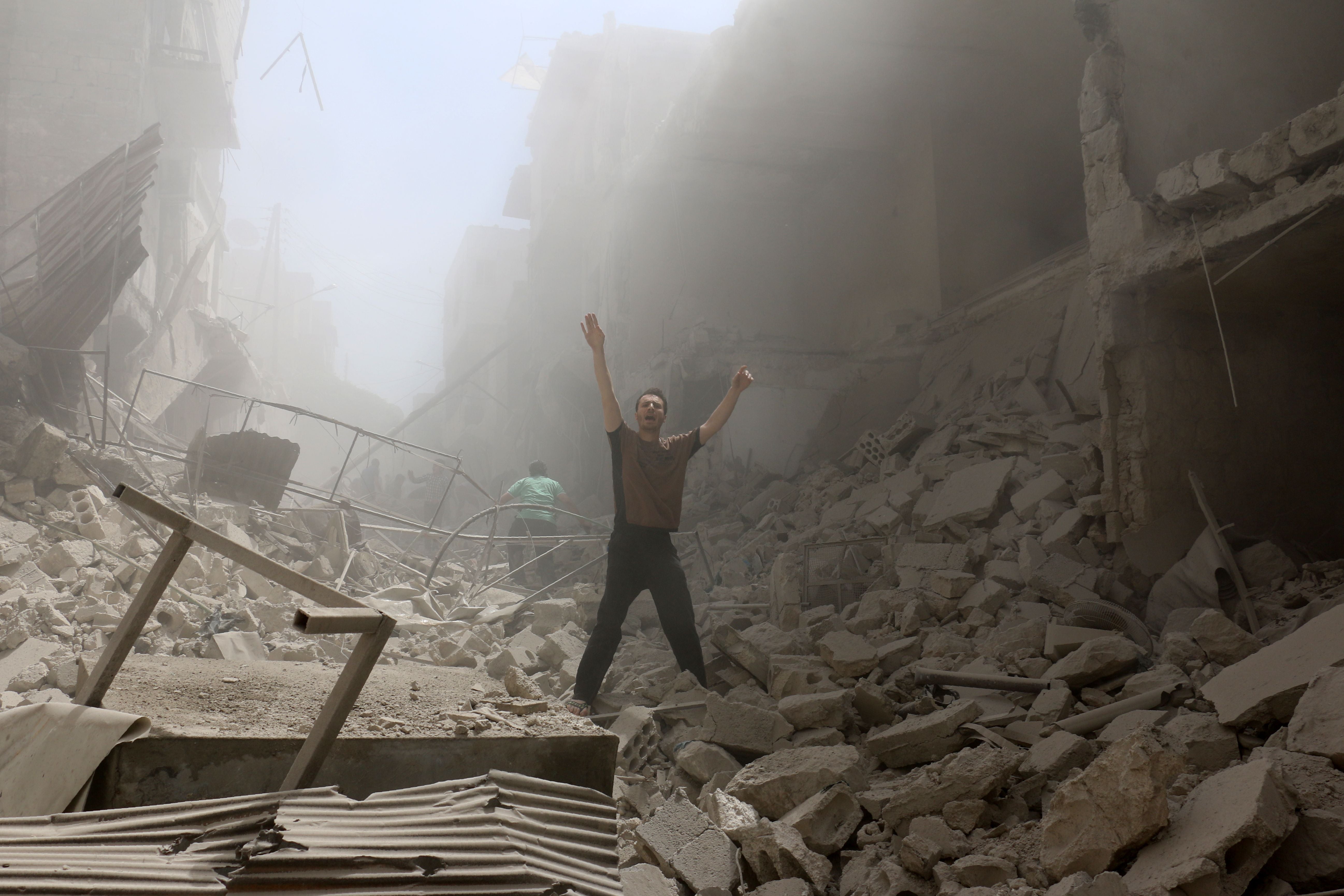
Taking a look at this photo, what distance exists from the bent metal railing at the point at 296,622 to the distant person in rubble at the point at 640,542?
80.0 inches

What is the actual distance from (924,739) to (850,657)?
0.89 m

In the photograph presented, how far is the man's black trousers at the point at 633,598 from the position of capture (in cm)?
379

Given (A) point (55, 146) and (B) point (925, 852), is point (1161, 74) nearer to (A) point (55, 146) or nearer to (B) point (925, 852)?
(B) point (925, 852)

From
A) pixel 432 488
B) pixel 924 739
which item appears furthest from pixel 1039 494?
pixel 432 488

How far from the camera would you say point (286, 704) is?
262cm

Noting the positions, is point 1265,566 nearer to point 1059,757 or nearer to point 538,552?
point 1059,757

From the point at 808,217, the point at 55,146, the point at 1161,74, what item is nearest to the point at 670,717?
the point at 1161,74

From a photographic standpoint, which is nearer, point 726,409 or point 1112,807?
point 1112,807

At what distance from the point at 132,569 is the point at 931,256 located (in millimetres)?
8296

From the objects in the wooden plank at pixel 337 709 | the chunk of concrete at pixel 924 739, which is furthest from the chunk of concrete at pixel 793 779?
the wooden plank at pixel 337 709

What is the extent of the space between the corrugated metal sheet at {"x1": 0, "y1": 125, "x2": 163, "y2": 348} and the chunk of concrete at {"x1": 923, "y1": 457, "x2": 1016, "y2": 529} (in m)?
8.89

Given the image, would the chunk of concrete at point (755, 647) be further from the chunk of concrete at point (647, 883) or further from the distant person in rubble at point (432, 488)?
the distant person in rubble at point (432, 488)

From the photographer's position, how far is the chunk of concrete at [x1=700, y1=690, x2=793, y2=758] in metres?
3.16

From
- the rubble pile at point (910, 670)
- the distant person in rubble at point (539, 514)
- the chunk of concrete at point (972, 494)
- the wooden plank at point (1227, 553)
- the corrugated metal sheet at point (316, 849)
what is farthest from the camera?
the distant person in rubble at point (539, 514)
